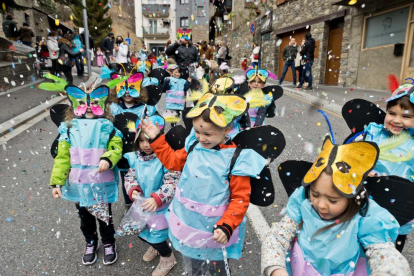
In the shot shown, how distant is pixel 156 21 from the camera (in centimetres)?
5347

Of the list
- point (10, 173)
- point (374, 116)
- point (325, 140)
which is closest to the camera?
point (325, 140)

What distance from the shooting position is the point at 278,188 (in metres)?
3.90

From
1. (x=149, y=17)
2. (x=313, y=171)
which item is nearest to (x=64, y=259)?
(x=313, y=171)

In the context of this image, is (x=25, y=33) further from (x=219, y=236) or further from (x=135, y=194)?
(x=219, y=236)

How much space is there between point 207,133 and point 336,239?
2.98ft

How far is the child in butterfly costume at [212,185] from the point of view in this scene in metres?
1.80

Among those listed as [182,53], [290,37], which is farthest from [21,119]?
[290,37]

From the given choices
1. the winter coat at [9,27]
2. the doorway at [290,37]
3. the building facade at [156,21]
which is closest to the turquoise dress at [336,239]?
the doorway at [290,37]

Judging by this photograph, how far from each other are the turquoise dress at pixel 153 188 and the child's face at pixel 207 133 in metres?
0.63

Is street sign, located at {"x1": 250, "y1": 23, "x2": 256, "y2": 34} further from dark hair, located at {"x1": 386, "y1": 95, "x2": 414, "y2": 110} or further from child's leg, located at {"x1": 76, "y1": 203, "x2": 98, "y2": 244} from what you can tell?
child's leg, located at {"x1": 76, "y1": 203, "x2": 98, "y2": 244}

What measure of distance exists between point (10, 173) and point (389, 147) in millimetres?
4900

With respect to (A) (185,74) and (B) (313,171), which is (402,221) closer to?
(B) (313,171)

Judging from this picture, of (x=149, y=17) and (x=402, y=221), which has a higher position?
(x=149, y=17)

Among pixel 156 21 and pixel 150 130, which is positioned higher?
pixel 156 21
